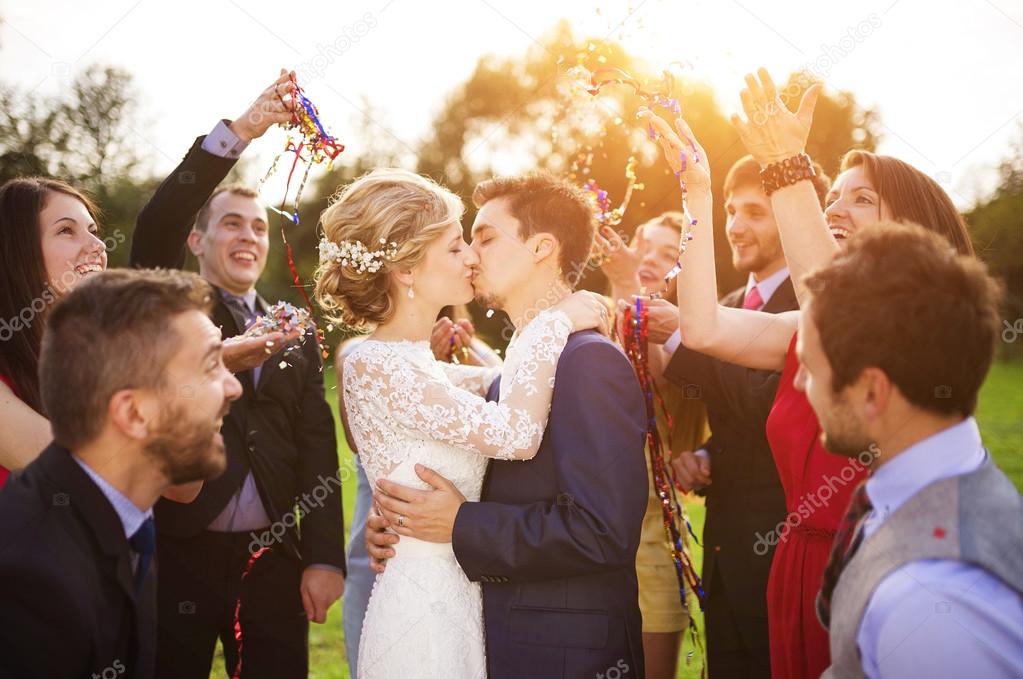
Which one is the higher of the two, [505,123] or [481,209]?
[505,123]

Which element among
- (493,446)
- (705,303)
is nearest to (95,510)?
(493,446)

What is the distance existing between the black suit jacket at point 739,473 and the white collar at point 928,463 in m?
2.11

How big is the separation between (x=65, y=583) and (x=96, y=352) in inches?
24.4

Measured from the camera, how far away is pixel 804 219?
313cm

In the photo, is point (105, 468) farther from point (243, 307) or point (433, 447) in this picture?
point (243, 307)

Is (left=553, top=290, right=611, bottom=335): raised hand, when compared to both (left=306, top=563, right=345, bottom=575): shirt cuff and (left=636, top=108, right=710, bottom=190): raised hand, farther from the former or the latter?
(left=306, top=563, right=345, bottom=575): shirt cuff

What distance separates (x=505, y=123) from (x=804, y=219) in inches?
1068

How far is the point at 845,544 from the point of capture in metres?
2.22

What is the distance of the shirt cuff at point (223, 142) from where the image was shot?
392 centimetres

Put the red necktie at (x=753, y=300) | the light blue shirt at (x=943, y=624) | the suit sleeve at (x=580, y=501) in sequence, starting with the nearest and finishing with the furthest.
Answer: the light blue shirt at (x=943, y=624), the suit sleeve at (x=580, y=501), the red necktie at (x=753, y=300)

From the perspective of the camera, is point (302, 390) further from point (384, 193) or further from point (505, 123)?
point (505, 123)

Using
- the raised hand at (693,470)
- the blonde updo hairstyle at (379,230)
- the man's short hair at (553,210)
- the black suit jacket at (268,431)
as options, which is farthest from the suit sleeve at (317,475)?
the raised hand at (693,470)

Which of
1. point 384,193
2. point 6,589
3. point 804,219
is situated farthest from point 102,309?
point 804,219

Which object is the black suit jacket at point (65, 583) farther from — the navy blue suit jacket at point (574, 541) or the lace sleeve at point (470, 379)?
the lace sleeve at point (470, 379)
